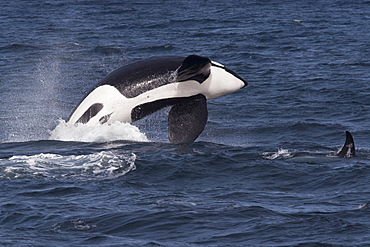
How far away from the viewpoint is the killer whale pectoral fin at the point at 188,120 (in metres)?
16.5

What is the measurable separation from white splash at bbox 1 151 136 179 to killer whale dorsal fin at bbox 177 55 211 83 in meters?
2.38

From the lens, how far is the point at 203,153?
1533 cm

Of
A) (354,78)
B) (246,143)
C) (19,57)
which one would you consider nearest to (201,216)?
(246,143)

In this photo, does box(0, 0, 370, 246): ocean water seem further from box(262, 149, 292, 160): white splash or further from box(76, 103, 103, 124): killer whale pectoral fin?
box(76, 103, 103, 124): killer whale pectoral fin

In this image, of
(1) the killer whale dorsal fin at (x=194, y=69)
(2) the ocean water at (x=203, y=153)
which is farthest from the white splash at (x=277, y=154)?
(1) the killer whale dorsal fin at (x=194, y=69)

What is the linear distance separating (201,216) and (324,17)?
135 feet

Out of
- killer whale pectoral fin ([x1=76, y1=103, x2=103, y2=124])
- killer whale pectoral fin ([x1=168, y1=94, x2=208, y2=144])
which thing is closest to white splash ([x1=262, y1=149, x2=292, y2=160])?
killer whale pectoral fin ([x1=168, y1=94, x2=208, y2=144])

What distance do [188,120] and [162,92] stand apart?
104 centimetres

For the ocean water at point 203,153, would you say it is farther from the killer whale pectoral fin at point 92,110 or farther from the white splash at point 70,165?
the killer whale pectoral fin at point 92,110

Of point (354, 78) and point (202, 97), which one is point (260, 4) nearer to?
point (354, 78)

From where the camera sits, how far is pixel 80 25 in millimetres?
51375

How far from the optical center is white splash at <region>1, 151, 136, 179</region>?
13273 millimetres

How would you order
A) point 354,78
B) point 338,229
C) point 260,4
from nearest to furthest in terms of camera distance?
point 338,229, point 354,78, point 260,4

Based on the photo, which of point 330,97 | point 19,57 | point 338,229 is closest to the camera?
point 338,229
